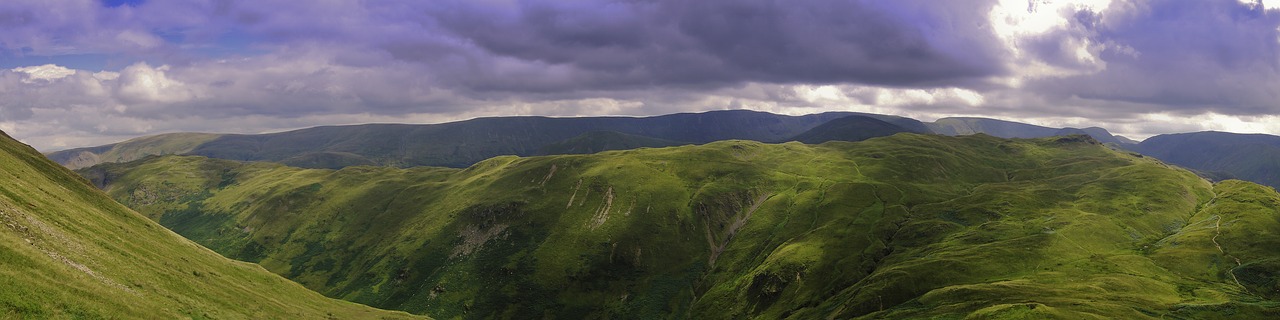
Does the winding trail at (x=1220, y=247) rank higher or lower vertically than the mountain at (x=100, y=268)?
lower

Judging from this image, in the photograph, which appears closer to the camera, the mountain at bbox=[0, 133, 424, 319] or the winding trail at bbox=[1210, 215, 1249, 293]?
the mountain at bbox=[0, 133, 424, 319]

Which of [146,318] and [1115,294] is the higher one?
[146,318]

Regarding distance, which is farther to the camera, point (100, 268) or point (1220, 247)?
point (1220, 247)

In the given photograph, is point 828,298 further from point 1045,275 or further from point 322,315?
point 322,315

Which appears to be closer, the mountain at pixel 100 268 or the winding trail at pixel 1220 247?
the mountain at pixel 100 268

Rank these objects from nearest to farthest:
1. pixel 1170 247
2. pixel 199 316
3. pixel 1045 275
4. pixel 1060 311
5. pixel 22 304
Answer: pixel 22 304 < pixel 199 316 < pixel 1060 311 < pixel 1045 275 < pixel 1170 247

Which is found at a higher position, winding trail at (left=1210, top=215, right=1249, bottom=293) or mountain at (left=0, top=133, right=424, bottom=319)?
mountain at (left=0, top=133, right=424, bottom=319)

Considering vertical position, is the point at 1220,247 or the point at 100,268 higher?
the point at 100,268

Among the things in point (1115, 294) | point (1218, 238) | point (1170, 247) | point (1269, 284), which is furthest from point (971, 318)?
point (1218, 238)
